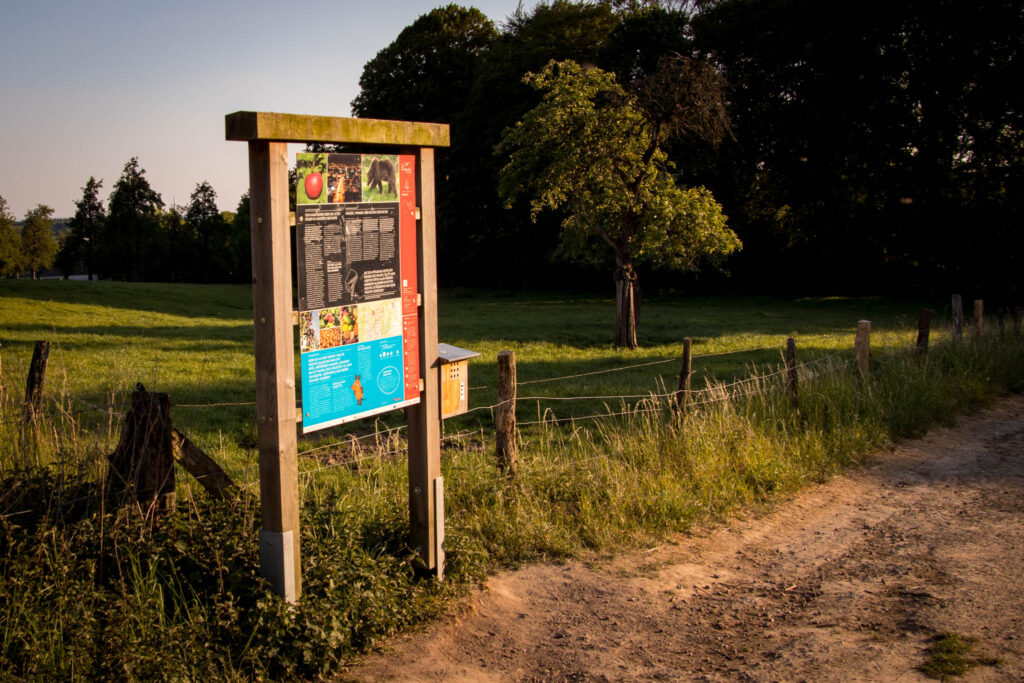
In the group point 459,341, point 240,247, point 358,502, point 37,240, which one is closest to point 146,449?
point 358,502

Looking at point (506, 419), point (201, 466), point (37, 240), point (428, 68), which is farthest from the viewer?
point (37, 240)

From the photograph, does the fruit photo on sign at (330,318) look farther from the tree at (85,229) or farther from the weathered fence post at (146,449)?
the tree at (85,229)

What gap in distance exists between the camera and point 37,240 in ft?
185

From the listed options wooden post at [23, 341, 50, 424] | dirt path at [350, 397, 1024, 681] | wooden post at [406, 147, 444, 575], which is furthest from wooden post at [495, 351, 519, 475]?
wooden post at [23, 341, 50, 424]

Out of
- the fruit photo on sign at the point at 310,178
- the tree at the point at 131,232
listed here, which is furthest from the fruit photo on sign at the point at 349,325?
the tree at the point at 131,232

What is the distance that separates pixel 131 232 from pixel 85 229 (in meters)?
12.2

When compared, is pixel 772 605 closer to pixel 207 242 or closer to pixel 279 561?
pixel 279 561

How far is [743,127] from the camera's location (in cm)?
3544

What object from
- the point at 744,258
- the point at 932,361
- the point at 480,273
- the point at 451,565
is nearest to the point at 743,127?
the point at 744,258

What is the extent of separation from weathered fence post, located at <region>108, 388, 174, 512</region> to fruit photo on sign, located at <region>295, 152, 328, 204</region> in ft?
5.38

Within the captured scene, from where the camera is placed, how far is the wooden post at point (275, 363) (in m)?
4.24

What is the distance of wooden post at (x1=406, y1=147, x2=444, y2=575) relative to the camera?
207 inches

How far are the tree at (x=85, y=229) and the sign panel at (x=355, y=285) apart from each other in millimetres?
74999

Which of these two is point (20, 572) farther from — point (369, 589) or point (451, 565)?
point (451, 565)
